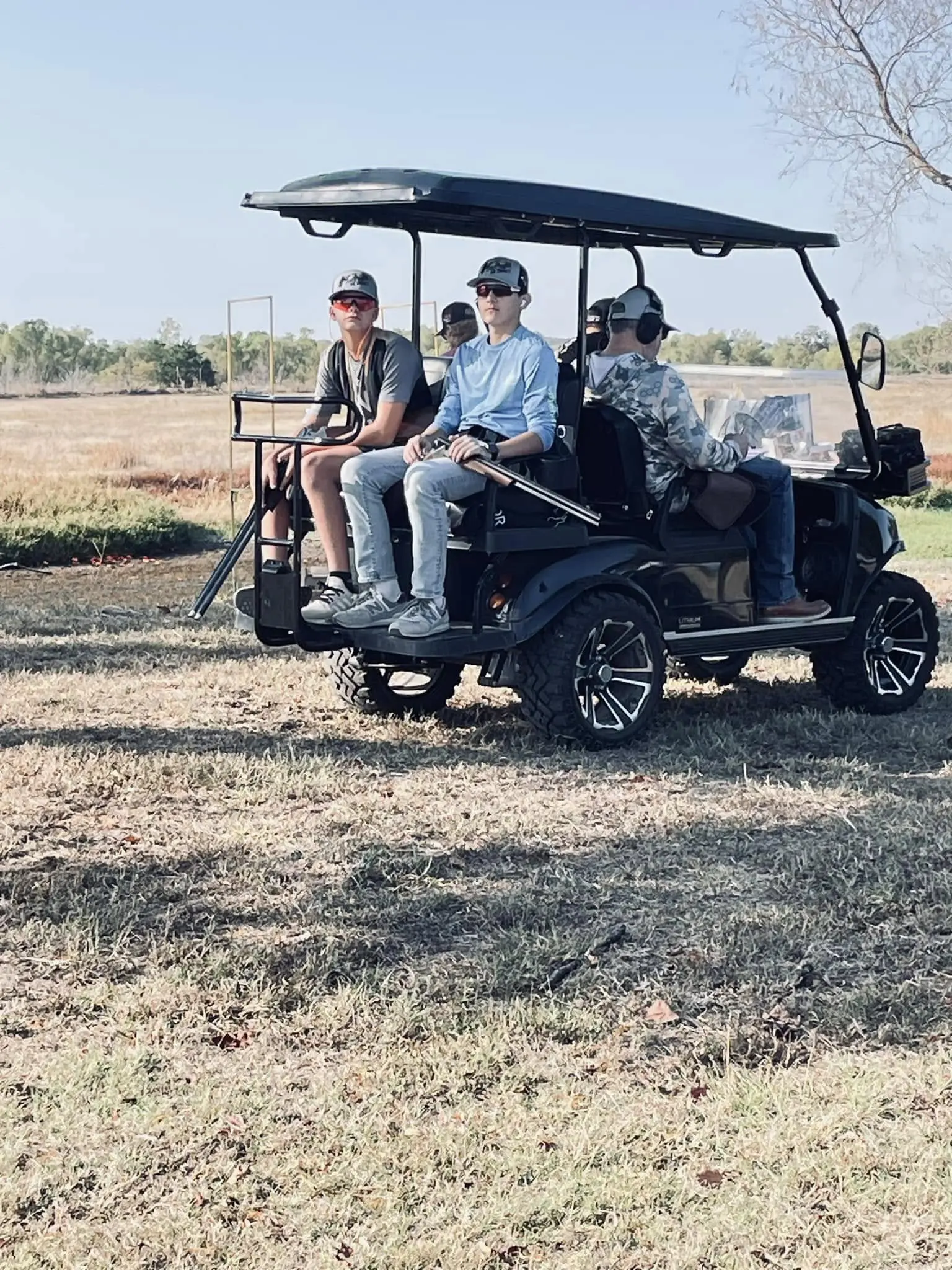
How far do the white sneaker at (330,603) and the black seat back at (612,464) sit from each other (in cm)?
106

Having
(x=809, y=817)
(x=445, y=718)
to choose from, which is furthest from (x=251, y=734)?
(x=809, y=817)

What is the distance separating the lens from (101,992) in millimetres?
4062

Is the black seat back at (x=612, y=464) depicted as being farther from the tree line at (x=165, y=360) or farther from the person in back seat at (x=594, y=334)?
the tree line at (x=165, y=360)

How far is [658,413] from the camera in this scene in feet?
22.4

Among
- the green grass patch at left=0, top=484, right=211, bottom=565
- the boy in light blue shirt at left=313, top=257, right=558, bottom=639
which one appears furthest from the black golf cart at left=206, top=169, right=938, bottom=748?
the green grass patch at left=0, top=484, right=211, bottom=565

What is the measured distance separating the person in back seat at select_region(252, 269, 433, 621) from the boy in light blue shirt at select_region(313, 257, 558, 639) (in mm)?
121

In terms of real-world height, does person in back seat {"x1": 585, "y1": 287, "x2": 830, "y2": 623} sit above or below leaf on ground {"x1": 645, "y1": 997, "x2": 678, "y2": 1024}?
above

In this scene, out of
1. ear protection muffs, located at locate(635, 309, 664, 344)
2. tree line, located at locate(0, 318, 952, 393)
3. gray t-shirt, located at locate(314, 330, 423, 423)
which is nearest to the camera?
gray t-shirt, located at locate(314, 330, 423, 423)

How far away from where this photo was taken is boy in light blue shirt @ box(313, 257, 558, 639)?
630 cm

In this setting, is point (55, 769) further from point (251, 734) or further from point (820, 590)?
point (820, 590)

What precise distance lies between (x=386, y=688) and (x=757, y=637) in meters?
1.64

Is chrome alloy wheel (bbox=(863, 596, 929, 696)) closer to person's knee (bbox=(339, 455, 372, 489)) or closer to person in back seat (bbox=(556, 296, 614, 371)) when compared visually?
person in back seat (bbox=(556, 296, 614, 371))

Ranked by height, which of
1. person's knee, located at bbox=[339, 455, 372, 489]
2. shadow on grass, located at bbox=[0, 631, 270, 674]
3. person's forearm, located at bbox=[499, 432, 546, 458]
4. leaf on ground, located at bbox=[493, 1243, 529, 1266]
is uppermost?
person's forearm, located at bbox=[499, 432, 546, 458]

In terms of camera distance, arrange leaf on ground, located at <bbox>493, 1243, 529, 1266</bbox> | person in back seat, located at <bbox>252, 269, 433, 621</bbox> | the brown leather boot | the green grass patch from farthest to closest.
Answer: the green grass patch < the brown leather boot < person in back seat, located at <bbox>252, 269, 433, 621</bbox> < leaf on ground, located at <bbox>493, 1243, 529, 1266</bbox>
